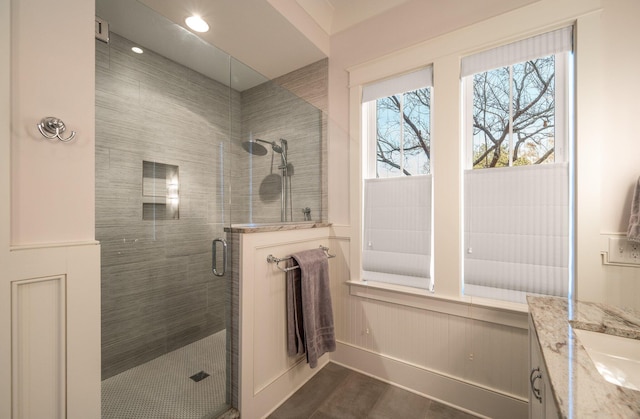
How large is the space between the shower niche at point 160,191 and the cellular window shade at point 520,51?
6.44 feet

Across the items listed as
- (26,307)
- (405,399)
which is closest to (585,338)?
(405,399)

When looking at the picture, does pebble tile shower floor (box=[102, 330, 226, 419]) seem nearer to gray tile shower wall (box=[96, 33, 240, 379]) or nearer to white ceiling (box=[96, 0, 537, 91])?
gray tile shower wall (box=[96, 33, 240, 379])

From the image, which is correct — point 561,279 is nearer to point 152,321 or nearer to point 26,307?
point 26,307

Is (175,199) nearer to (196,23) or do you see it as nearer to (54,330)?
(54,330)

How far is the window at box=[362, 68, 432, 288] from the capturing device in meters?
1.83

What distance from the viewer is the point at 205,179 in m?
1.73

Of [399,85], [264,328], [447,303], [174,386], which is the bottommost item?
[174,386]

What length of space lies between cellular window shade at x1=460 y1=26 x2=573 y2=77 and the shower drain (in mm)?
2486

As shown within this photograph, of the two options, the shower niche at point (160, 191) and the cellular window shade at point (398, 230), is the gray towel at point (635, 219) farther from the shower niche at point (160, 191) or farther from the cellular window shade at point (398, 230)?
the shower niche at point (160, 191)

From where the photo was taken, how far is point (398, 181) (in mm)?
1920

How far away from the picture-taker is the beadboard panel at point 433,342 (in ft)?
4.95

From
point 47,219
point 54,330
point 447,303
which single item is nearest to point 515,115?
point 447,303

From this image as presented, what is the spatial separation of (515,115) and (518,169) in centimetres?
33

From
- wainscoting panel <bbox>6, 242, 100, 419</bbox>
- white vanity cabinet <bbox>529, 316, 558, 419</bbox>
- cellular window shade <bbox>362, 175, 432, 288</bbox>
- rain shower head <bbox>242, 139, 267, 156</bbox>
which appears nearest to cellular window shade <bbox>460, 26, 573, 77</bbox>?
cellular window shade <bbox>362, 175, 432, 288</bbox>
